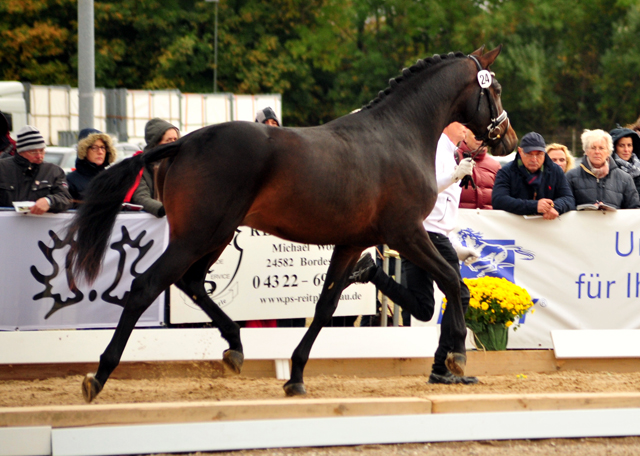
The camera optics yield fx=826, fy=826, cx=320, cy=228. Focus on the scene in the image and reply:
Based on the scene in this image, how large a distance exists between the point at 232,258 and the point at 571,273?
3.10 meters

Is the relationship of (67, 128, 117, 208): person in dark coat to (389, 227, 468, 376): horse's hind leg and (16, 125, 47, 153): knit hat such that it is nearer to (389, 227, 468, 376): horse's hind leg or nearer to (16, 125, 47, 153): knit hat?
(16, 125, 47, 153): knit hat

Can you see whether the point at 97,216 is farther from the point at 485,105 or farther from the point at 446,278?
the point at 485,105

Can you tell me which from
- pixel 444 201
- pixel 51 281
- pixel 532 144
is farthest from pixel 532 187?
pixel 51 281

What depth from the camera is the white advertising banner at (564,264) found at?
24.4ft

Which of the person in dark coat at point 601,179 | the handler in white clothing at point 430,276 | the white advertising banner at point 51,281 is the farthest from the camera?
the person in dark coat at point 601,179

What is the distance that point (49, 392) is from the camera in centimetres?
541

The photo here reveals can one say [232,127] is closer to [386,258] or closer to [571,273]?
[386,258]

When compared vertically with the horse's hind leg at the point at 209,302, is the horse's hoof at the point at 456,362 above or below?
below

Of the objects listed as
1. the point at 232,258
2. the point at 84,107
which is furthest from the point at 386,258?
the point at 84,107

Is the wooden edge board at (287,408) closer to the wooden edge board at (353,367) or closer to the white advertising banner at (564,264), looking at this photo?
the wooden edge board at (353,367)

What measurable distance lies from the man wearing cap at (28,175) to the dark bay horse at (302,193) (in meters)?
1.93

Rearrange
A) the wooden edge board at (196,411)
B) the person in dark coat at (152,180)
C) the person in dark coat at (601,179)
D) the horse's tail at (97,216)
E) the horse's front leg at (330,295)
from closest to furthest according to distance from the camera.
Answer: the wooden edge board at (196,411) → the horse's tail at (97,216) → the horse's front leg at (330,295) → the person in dark coat at (152,180) → the person in dark coat at (601,179)

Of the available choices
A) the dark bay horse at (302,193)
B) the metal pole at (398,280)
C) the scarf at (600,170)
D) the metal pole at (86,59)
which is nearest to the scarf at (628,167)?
the scarf at (600,170)

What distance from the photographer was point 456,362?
17.5 feet
